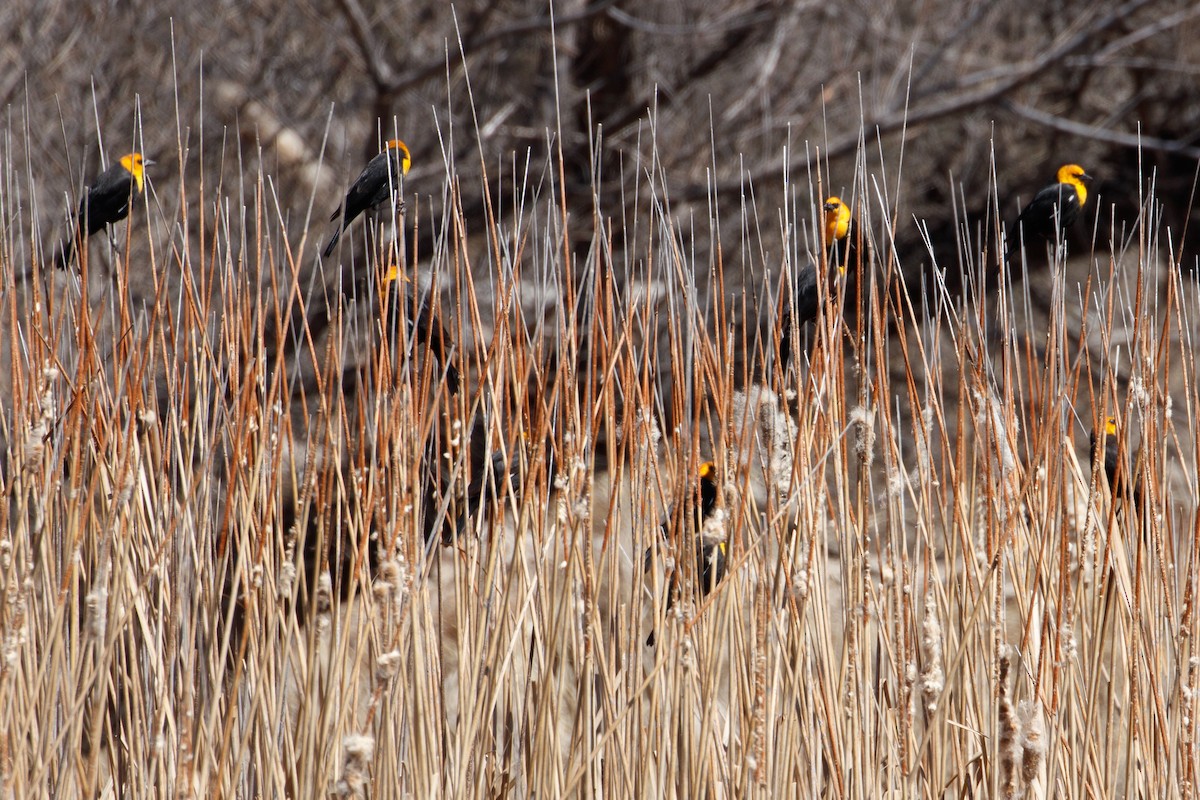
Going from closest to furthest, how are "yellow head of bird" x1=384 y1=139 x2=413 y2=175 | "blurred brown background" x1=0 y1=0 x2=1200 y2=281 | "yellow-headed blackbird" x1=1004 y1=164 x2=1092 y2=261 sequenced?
"yellow head of bird" x1=384 y1=139 x2=413 y2=175 < "yellow-headed blackbird" x1=1004 y1=164 x2=1092 y2=261 < "blurred brown background" x1=0 y1=0 x2=1200 y2=281

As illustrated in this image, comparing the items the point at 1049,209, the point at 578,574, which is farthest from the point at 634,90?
the point at 578,574

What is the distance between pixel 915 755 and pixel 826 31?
2.79m

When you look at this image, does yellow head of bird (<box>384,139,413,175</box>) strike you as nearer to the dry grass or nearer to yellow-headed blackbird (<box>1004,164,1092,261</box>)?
the dry grass

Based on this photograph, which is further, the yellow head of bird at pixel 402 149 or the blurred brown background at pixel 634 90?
the blurred brown background at pixel 634 90

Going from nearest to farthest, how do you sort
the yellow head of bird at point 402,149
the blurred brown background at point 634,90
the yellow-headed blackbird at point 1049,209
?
the yellow head of bird at point 402,149, the yellow-headed blackbird at point 1049,209, the blurred brown background at point 634,90

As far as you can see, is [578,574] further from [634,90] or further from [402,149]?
[634,90]

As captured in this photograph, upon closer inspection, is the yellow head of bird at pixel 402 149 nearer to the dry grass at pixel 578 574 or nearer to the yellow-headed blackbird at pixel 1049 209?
the dry grass at pixel 578 574

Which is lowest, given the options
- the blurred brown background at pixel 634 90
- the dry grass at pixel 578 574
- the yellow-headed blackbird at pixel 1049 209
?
the dry grass at pixel 578 574

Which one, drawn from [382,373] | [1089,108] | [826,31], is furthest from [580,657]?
[1089,108]

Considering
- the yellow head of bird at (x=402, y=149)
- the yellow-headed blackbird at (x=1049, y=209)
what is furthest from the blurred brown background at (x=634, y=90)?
the yellow-headed blackbird at (x=1049, y=209)

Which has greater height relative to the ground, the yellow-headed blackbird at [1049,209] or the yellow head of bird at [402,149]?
the yellow head of bird at [402,149]

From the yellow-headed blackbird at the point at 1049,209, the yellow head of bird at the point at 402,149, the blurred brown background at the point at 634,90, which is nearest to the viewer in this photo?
the yellow head of bird at the point at 402,149

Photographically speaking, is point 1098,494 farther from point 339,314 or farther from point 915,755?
point 339,314

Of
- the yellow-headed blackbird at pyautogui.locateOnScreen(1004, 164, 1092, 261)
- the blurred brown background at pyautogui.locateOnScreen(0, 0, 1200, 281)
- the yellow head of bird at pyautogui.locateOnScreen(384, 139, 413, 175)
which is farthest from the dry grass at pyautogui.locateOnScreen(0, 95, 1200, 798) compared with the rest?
the blurred brown background at pyautogui.locateOnScreen(0, 0, 1200, 281)
